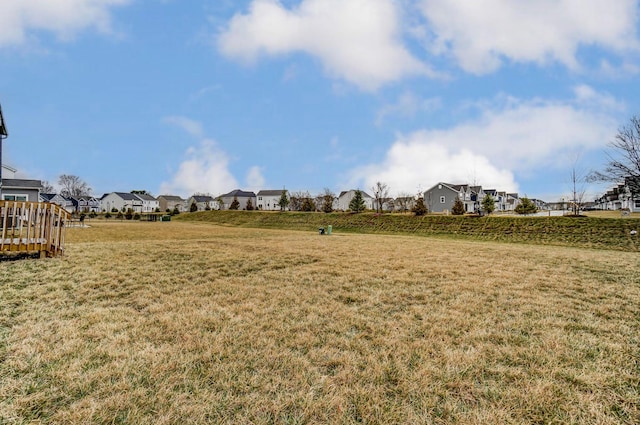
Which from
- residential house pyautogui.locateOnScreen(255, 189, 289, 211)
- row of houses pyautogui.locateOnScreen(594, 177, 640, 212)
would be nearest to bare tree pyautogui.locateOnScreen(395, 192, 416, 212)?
row of houses pyautogui.locateOnScreen(594, 177, 640, 212)

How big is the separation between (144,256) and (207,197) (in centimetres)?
10277

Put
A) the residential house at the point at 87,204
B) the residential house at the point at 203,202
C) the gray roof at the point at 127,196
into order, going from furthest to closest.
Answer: the residential house at the point at 203,202 < the gray roof at the point at 127,196 < the residential house at the point at 87,204

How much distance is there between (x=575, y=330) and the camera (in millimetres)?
4383

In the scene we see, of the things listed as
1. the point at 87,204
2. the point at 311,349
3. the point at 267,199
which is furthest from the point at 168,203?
the point at 311,349

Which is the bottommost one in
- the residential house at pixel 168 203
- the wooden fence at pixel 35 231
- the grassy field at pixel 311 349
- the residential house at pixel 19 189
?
the grassy field at pixel 311 349

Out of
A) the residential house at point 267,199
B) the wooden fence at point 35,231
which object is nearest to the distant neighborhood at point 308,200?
the residential house at point 267,199

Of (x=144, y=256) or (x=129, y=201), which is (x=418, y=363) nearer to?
(x=144, y=256)

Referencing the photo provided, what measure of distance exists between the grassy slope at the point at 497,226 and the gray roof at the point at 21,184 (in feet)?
81.4

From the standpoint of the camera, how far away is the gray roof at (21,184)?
24.1 meters

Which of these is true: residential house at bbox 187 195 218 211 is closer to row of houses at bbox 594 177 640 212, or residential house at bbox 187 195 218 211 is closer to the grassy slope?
the grassy slope

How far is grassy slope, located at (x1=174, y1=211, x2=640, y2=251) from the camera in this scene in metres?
23.2

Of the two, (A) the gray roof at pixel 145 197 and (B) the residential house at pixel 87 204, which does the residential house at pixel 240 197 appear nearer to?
(A) the gray roof at pixel 145 197

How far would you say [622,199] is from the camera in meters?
43.5

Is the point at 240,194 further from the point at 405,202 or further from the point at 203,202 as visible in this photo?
the point at 405,202
